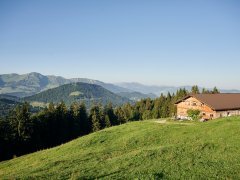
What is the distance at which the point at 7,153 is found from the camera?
235 feet

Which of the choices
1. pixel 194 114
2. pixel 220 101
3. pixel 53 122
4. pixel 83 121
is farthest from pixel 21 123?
pixel 220 101

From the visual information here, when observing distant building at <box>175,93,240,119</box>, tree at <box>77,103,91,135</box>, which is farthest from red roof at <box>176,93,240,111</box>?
tree at <box>77,103,91,135</box>

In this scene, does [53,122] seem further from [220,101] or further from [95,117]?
[220,101]

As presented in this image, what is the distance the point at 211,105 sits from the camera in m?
66.8

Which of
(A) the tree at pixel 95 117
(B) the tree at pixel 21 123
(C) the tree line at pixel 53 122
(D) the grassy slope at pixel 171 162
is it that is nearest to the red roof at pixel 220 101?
(C) the tree line at pixel 53 122

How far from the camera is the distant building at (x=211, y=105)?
220ft

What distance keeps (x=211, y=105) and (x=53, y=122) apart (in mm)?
50255

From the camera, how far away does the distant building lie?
6719 cm

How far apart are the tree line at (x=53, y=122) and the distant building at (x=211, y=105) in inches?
716

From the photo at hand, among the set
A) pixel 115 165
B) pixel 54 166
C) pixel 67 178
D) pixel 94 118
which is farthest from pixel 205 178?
pixel 94 118

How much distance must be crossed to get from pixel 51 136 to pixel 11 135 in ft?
48.9

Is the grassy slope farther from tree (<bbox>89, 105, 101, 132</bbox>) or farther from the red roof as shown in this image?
tree (<bbox>89, 105, 101, 132</bbox>)

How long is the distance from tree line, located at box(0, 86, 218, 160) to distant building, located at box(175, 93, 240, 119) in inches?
716

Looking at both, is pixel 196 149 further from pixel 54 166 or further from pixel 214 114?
pixel 214 114
